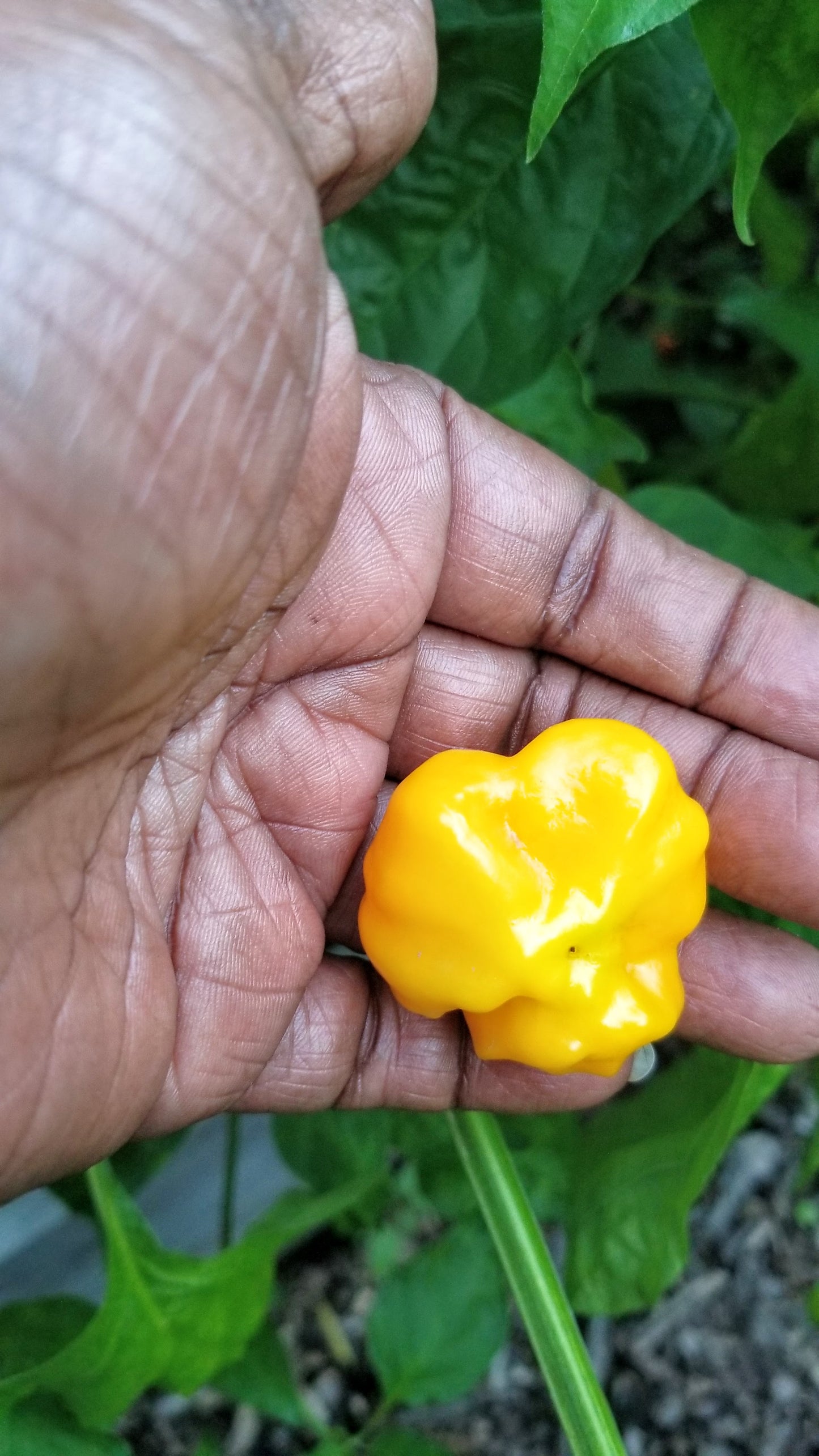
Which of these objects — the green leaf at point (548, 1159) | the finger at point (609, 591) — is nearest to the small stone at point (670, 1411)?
the green leaf at point (548, 1159)

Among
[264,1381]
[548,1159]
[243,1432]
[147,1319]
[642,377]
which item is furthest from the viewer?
[642,377]

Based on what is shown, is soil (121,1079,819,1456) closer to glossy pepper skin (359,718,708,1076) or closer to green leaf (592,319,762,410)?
glossy pepper skin (359,718,708,1076)

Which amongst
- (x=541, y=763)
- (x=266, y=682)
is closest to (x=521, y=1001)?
(x=541, y=763)

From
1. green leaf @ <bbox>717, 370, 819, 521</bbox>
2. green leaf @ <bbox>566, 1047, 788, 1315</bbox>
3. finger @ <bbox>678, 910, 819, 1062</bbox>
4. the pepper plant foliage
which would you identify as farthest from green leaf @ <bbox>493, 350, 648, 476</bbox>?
green leaf @ <bbox>566, 1047, 788, 1315</bbox>

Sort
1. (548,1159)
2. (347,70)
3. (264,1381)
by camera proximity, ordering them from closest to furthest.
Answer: (347,70) → (264,1381) → (548,1159)

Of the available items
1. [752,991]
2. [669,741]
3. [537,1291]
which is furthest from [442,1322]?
[669,741]

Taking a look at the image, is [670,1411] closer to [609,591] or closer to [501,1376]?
[501,1376]

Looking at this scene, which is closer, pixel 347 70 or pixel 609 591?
pixel 347 70
